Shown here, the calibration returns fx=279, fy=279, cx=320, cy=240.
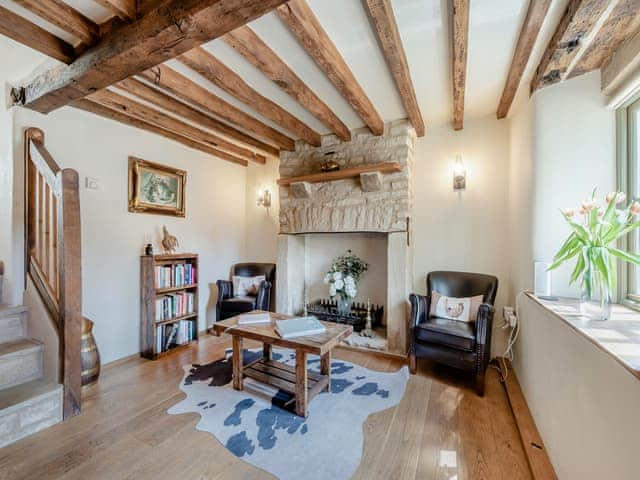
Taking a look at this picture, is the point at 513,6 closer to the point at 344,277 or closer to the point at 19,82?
the point at 344,277

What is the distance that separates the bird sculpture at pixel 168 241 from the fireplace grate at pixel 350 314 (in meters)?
1.83

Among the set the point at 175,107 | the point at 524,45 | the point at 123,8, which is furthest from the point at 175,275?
the point at 524,45

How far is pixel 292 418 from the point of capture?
1.98 metres

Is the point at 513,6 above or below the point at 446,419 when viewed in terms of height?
above

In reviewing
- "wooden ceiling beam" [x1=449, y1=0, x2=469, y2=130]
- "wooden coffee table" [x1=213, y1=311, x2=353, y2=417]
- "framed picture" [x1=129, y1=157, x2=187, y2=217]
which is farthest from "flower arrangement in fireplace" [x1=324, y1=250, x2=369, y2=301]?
"framed picture" [x1=129, y1=157, x2=187, y2=217]

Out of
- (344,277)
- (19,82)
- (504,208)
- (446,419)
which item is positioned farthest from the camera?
(344,277)

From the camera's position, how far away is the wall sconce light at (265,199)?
14.2ft

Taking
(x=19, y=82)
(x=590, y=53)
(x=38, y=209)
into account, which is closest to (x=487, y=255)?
(x=590, y=53)

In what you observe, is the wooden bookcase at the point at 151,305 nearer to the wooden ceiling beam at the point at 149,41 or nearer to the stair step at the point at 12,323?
the stair step at the point at 12,323

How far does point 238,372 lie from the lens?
7.66ft

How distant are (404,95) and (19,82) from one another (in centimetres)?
310

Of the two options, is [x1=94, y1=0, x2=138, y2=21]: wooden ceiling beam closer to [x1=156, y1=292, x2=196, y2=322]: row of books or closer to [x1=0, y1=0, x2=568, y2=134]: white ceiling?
[x1=0, y1=0, x2=568, y2=134]: white ceiling

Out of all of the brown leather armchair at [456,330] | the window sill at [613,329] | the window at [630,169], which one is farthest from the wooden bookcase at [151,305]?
the window at [630,169]

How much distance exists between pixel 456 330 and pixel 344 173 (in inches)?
75.1
